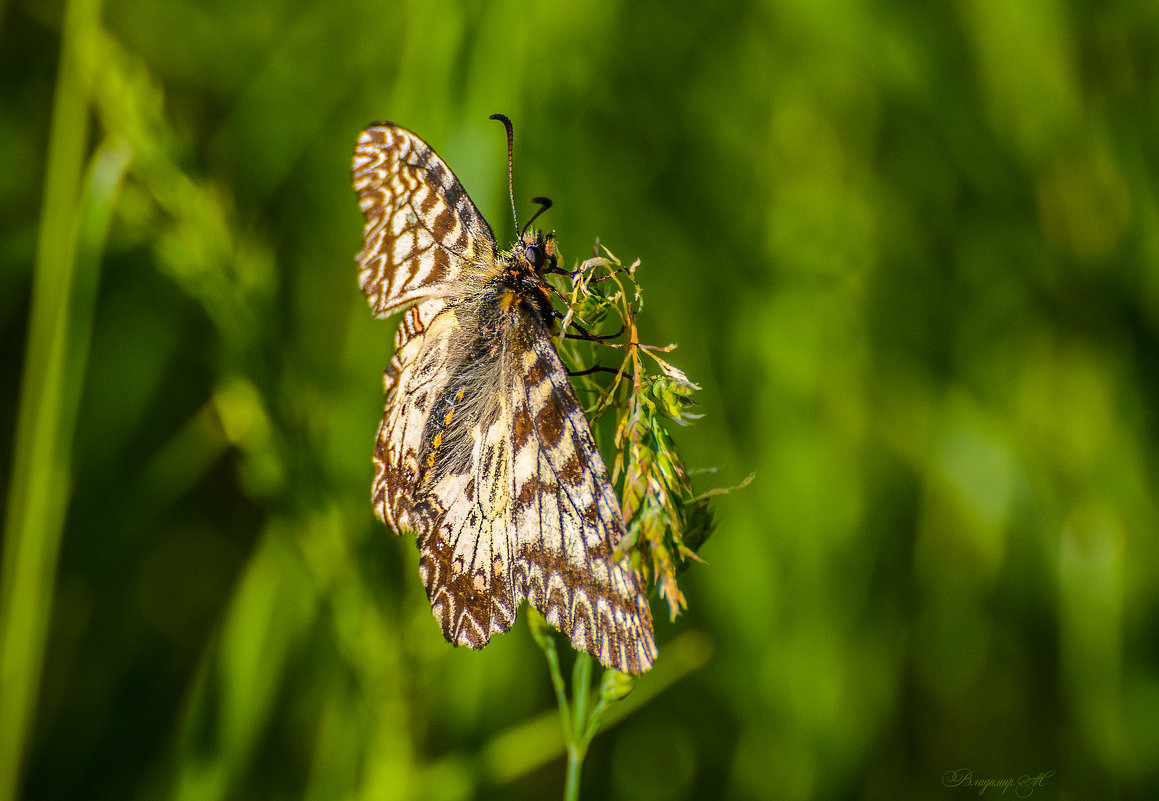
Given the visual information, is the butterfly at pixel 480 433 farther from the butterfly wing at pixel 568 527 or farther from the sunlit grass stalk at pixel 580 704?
the sunlit grass stalk at pixel 580 704

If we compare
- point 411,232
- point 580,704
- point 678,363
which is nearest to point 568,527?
point 580,704

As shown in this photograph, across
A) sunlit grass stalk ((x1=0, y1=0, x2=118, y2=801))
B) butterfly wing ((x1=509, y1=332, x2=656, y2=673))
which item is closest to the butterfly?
butterfly wing ((x1=509, y1=332, x2=656, y2=673))

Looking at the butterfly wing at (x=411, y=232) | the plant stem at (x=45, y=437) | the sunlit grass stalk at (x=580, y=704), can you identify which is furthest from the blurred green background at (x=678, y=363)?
the sunlit grass stalk at (x=580, y=704)

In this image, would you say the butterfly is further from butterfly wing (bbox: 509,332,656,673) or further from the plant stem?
the plant stem

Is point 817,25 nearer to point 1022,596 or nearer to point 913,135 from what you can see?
point 913,135

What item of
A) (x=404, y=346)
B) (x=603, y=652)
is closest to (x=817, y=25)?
(x=404, y=346)
